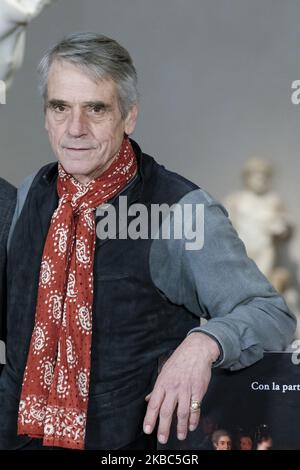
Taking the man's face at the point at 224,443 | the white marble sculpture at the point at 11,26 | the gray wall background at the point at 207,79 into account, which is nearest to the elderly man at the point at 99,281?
the man's face at the point at 224,443

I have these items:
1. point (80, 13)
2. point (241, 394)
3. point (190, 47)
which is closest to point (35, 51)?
point (80, 13)

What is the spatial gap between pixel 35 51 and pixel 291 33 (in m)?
1.46

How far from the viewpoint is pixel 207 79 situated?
5.97 metres

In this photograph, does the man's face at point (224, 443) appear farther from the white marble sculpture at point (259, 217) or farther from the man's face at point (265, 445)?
the white marble sculpture at point (259, 217)

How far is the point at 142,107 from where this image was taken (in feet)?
19.1

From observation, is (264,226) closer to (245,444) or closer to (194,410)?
(245,444)

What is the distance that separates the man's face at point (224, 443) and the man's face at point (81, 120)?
52 centimetres

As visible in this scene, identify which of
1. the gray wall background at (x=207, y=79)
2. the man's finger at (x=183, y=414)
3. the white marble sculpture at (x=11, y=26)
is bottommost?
the man's finger at (x=183, y=414)

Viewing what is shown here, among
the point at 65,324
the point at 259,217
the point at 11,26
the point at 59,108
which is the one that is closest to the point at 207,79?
the point at 259,217

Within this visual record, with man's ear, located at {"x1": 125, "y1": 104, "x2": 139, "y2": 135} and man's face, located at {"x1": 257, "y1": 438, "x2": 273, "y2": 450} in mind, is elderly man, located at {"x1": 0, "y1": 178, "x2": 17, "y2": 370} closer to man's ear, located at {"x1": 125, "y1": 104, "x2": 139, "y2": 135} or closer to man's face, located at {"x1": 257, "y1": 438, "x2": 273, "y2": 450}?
man's ear, located at {"x1": 125, "y1": 104, "x2": 139, "y2": 135}

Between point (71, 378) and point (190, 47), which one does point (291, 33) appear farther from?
point (71, 378)

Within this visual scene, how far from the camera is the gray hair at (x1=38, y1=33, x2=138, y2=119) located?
1.74 m

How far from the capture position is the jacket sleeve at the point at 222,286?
1.57 meters

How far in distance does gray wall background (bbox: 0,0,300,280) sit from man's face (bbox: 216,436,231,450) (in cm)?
424
